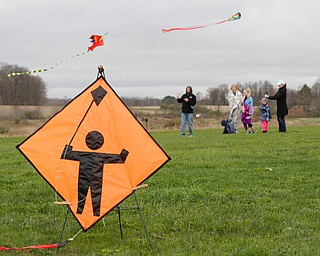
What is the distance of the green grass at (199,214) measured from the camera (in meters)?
5.12

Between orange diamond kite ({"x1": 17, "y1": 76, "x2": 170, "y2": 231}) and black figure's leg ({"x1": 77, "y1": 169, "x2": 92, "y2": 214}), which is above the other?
orange diamond kite ({"x1": 17, "y1": 76, "x2": 170, "y2": 231})

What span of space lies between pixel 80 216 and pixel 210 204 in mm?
2340

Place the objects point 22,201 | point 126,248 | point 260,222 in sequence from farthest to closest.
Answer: point 22,201 → point 260,222 → point 126,248

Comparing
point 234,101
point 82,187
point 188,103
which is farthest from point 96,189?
point 234,101

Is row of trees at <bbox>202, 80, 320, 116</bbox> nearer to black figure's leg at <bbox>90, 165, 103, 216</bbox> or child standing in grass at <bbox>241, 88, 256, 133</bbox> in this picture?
child standing in grass at <bbox>241, 88, 256, 133</bbox>

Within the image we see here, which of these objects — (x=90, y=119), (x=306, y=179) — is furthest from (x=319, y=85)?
(x=90, y=119)

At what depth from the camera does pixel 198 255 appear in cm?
481

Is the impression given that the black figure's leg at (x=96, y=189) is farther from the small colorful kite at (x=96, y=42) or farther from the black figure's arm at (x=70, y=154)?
the small colorful kite at (x=96, y=42)

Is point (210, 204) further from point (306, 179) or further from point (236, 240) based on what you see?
point (306, 179)

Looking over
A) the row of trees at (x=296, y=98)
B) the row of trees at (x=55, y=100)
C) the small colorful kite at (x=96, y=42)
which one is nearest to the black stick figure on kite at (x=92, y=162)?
the small colorful kite at (x=96, y=42)

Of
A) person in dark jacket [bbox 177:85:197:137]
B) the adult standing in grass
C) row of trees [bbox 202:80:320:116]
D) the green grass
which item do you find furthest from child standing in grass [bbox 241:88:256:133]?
row of trees [bbox 202:80:320:116]

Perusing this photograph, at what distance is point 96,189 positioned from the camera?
5051mm

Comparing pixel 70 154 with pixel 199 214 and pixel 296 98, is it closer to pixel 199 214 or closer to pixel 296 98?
pixel 199 214

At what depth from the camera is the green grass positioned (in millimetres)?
5121
